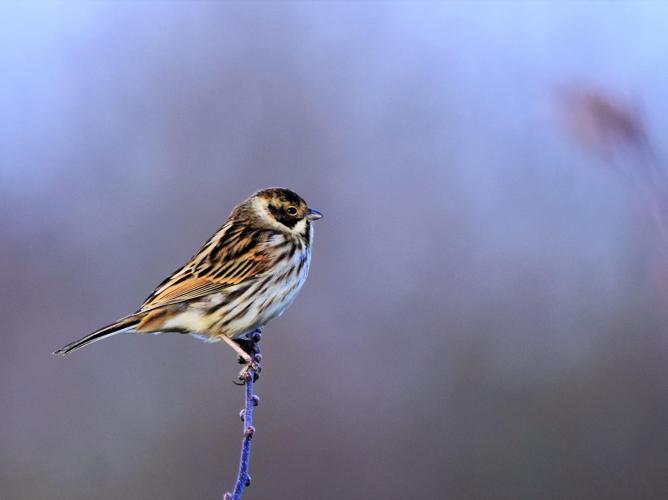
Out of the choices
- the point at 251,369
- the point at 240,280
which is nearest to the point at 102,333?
the point at 251,369

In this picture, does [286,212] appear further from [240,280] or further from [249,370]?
[249,370]

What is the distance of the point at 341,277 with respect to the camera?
9.05 meters

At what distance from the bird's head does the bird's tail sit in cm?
85

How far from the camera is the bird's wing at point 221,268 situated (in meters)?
4.11

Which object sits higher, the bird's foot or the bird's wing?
the bird's wing

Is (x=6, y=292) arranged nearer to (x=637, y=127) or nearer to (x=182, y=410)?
(x=182, y=410)

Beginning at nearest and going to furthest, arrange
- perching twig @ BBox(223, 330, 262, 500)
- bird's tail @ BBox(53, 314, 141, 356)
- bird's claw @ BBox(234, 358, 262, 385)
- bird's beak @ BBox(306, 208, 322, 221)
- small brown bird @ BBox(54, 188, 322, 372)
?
perching twig @ BBox(223, 330, 262, 500), bird's claw @ BBox(234, 358, 262, 385), bird's tail @ BBox(53, 314, 141, 356), small brown bird @ BBox(54, 188, 322, 372), bird's beak @ BBox(306, 208, 322, 221)

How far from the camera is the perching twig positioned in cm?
223

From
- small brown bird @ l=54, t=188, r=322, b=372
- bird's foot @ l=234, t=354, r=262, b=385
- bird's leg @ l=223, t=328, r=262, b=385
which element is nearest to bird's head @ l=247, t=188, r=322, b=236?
small brown bird @ l=54, t=188, r=322, b=372

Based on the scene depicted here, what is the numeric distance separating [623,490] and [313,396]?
249 cm

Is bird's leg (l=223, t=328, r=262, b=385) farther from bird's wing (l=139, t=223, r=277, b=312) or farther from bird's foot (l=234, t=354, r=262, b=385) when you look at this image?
bird's wing (l=139, t=223, r=277, b=312)

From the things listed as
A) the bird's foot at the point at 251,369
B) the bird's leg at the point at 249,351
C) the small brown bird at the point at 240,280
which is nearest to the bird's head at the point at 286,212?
the small brown bird at the point at 240,280

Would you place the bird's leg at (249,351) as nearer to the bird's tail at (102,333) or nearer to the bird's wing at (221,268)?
the bird's wing at (221,268)

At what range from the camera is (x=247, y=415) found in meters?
2.67
